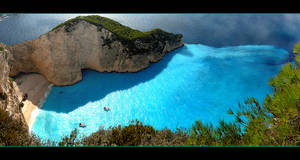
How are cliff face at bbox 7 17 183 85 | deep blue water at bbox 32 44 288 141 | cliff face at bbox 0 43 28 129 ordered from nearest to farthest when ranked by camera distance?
deep blue water at bbox 32 44 288 141, cliff face at bbox 7 17 183 85, cliff face at bbox 0 43 28 129

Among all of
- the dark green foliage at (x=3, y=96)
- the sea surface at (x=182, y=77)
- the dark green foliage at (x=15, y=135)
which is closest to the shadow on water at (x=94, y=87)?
the sea surface at (x=182, y=77)

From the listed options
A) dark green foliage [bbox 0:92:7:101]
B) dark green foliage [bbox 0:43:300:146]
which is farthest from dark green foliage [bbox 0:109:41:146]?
dark green foliage [bbox 0:92:7:101]

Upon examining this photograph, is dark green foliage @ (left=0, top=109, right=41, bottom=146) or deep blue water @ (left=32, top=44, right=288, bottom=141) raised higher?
deep blue water @ (left=32, top=44, right=288, bottom=141)

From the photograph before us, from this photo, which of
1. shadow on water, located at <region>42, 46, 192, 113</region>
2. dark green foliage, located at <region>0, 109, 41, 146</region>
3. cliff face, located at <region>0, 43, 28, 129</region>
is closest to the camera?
dark green foliage, located at <region>0, 109, 41, 146</region>

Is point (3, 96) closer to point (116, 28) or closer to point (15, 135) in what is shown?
point (15, 135)

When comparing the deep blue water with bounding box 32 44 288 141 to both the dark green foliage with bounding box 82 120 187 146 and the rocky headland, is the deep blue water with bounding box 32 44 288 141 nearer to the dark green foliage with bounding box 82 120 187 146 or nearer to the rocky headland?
the dark green foliage with bounding box 82 120 187 146

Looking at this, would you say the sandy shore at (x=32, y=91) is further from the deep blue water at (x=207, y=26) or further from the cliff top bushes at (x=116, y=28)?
the cliff top bushes at (x=116, y=28)
